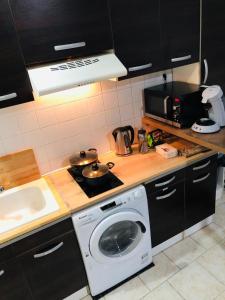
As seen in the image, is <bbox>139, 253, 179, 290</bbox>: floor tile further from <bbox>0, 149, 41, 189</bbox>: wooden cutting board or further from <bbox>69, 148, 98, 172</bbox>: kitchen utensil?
<bbox>0, 149, 41, 189</bbox>: wooden cutting board

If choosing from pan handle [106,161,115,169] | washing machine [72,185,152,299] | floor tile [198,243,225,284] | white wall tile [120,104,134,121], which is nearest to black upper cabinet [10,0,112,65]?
white wall tile [120,104,134,121]

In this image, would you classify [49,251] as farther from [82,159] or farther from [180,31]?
[180,31]

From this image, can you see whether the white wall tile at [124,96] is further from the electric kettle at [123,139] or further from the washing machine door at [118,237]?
the washing machine door at [118,237]

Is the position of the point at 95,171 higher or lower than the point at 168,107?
lower

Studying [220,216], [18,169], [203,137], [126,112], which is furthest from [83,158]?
[220,216]

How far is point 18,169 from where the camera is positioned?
6.25 ft

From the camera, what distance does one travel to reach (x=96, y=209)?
1.64 metres

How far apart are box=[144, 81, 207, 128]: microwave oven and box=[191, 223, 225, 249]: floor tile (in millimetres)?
1057

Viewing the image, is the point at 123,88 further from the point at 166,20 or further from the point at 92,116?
the point at 166,20

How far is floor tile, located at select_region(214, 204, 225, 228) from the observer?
2449 mm

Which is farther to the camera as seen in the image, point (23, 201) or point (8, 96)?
point (23, 201)

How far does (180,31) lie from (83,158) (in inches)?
47.0

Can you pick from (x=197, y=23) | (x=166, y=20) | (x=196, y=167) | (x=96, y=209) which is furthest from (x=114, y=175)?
(x=197, y=23)

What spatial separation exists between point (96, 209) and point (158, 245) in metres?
0.85
